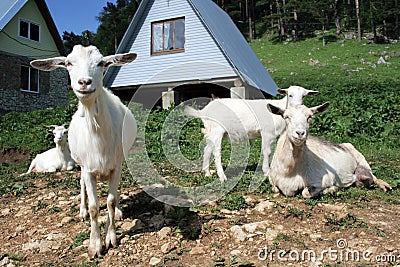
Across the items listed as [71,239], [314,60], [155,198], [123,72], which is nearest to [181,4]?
[123,72]

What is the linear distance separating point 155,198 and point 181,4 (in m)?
13.6

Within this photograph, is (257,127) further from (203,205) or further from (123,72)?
(123,72)

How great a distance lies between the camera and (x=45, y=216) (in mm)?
5266

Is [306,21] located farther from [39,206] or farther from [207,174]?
[39,206]

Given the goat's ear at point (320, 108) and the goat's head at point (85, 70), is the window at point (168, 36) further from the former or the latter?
the goat's head at point (85, 70)

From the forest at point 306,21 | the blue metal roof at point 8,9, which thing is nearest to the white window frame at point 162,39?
the blue metal roof at point 8,9

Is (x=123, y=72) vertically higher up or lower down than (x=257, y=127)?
higher up

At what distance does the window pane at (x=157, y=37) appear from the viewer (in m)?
17.5

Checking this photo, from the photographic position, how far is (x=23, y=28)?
23656 mm

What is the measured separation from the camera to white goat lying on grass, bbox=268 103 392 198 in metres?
5.05

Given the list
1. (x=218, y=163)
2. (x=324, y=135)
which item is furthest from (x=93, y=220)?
(x=324, y=135)

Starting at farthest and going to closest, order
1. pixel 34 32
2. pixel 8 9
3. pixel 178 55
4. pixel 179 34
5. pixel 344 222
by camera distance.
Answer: pixel 34 32
pixel 8 9
pixel 179 34
pixel 178 55
pixel 344 222

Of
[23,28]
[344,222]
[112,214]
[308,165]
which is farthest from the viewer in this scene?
[23,28]

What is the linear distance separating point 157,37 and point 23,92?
10828 mm
